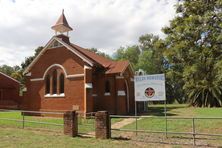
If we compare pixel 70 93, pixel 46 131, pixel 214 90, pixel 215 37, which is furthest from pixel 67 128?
pixel 214 90

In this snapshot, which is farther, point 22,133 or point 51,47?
point 51,47

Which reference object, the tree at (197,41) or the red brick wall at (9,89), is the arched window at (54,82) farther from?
the red brick wall at (9,89)

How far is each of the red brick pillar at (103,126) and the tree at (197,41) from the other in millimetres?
5079

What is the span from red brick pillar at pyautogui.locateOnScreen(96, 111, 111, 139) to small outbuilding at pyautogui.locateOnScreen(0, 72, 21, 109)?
32083mm

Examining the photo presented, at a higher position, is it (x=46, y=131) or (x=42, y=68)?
(x=42, y=68)

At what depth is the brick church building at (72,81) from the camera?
2614 cm

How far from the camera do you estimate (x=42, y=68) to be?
2931cm

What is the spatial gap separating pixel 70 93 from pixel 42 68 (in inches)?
187

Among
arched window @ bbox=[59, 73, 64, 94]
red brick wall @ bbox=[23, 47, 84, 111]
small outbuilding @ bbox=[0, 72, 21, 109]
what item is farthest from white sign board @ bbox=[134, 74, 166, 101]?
small outbuilding @ bbox=[0, 72, 21, 109]

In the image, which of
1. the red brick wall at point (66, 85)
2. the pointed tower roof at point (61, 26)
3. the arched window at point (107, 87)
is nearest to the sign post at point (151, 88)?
the red brick wall at point (66, 85)

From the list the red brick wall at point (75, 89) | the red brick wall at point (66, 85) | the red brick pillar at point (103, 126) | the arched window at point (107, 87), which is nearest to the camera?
the red brick pillar at point (103, 126)

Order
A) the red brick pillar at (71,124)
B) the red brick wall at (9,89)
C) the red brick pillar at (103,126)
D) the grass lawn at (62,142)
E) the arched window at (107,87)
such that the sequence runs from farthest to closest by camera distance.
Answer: the red brick wall at (9,89) → the arched window at (107,87) → the red brick pillar at (71,124) → the red brick pillar at (103,126) → the grass lawn at (62,142)

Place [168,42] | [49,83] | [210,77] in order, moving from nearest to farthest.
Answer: [210,77], [168,42], [49,83]

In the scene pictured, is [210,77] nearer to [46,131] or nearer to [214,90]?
[46,131]
